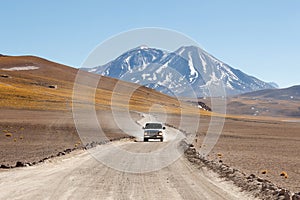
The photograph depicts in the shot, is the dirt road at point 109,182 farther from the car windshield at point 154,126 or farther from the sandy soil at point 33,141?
the car windshield at point 154,126

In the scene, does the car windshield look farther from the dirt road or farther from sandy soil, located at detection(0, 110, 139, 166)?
the dirt road

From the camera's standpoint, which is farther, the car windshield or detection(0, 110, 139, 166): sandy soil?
the car windshield

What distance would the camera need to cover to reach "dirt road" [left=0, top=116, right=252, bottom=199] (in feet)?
45.9

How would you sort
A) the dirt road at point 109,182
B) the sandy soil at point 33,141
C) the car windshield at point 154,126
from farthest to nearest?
1. the car windshield at point 154,126
2. the sandy soil at point 33,141
3. the dirt road at point 109,182

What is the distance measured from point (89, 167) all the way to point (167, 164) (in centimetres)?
392

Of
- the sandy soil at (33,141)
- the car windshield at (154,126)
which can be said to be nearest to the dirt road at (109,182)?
the sandy soil at (33,141)

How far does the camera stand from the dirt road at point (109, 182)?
14.0 m

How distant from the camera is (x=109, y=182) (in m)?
16.4

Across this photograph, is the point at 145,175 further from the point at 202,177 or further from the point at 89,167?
the point at 89,167

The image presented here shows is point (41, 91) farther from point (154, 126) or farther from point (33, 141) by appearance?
point (33, 141)

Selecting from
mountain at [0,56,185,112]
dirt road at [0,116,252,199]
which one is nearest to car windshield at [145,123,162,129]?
mountain at [0,56,185,112]

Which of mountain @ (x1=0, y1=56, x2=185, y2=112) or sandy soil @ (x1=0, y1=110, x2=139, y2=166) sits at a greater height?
mountain @ (x1=0, y1=56, x2=185, y2=112)

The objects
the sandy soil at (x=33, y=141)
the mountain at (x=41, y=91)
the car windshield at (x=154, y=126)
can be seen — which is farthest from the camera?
the mountain at (x=41, y=91)

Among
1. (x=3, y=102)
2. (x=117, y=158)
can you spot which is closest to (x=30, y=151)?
(x=117, y=158)
